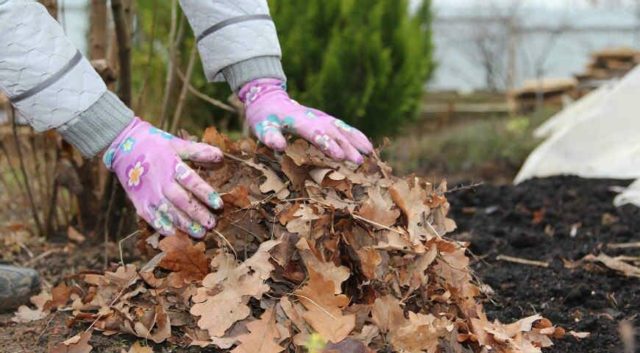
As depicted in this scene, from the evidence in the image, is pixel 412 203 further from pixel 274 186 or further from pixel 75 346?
pixel 75 346

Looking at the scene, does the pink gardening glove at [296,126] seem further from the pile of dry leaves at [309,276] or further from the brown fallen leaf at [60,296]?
the brown fallen leaf at [60,296]

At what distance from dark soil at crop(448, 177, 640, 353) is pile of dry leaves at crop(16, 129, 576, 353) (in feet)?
0.95

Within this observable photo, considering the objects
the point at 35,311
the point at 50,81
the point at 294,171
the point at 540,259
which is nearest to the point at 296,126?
the point at 294,171

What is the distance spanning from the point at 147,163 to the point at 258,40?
460 mm

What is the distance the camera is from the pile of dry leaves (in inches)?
67.7

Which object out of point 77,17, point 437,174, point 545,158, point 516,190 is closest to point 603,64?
point 437,174

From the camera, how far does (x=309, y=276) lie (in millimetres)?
1733

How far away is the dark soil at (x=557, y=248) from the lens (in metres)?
2.27

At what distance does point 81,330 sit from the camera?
1935mm

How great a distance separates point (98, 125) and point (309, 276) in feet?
1.87

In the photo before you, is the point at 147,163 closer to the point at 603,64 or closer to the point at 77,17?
the point at 603,64

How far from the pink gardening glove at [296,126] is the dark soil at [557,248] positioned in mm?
446

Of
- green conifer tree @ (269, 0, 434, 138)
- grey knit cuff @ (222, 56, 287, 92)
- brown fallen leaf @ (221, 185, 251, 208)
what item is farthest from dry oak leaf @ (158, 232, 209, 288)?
green conifer tree @ (269, 0, 434, 138)

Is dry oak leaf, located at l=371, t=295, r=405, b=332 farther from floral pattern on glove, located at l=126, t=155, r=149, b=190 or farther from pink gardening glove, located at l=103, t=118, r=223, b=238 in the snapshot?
floral pattern on glove, located at l=126, t=155, r=149, b=190
